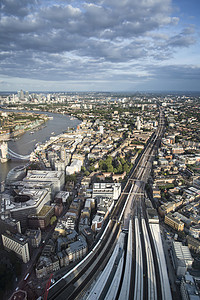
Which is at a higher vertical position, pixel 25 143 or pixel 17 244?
pixel 25 143

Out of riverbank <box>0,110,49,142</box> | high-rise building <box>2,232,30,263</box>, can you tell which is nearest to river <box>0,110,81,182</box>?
riverbank <box>0,110,49,142</box>

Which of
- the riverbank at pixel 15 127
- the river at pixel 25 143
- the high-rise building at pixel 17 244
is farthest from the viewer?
the riverbank at pixel 15 127

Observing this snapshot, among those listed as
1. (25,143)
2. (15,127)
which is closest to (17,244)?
(25,143)

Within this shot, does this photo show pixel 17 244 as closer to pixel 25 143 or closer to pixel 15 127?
pixel 25 143

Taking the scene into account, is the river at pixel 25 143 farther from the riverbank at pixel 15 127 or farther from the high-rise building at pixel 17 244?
the high-rise building at pixel 17 244

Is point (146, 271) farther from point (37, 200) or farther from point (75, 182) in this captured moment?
point (75, 182)

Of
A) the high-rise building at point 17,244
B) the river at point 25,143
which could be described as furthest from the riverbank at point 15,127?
the high-rise building at point 17,244

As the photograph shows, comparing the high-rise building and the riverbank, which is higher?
the riverbank

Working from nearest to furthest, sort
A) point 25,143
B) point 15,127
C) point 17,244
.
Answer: point 17,244, point 25,143, point 15,127

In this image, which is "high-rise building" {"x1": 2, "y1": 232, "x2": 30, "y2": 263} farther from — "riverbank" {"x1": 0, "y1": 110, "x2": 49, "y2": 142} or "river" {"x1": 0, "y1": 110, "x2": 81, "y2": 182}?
"riverbank" {"x1": 0, "y1": 110, "x2": 49, "y2": 142}

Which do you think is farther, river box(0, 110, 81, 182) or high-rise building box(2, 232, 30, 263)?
river box(0, 110, 81, 182)

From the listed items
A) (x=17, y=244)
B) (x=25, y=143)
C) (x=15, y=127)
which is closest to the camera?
(x=17, y=244)

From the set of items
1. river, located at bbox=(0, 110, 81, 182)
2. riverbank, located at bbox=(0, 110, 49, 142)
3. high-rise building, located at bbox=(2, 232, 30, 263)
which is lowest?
high-rise building, located at bbox=(2, 232, 30, 263)

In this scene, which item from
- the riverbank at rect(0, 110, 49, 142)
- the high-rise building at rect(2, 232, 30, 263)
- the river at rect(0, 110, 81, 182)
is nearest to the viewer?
the high-rise building at rect(2, 232, 30, 263)
